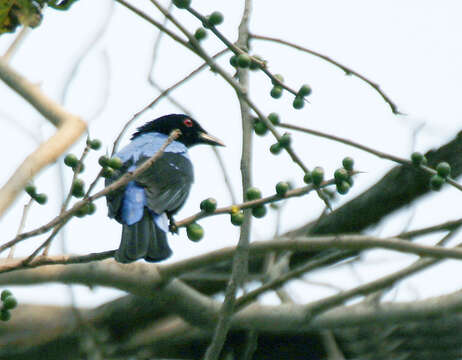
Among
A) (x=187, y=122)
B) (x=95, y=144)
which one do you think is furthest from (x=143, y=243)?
(x=187, y=122)

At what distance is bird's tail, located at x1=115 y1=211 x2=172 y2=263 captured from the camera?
3269 mm

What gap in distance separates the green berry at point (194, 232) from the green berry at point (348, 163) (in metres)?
0.59

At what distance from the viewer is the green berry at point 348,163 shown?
3.16 m

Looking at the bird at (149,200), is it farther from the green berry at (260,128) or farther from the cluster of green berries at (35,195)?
the green berry at (260,128)

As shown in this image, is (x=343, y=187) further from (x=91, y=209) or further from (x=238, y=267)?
(x=91, y=209)

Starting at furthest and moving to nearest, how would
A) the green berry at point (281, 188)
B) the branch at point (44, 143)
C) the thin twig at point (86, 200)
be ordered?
the branch at point (44, 143) → the green berry at point (281, 188) → the thin twig at point (86, 200)

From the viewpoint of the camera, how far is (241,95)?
318 centimetres

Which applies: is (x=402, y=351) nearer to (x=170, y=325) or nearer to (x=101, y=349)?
(x=170, y=325)

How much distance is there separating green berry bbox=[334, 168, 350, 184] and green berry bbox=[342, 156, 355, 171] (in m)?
0.17

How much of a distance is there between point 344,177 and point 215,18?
897 millimetres

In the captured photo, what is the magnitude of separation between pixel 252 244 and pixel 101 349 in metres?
1.82

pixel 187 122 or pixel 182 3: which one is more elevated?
pixel 187 122

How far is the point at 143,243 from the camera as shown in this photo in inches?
135

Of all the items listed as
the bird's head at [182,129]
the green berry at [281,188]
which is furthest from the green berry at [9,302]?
the bird's head at [182,129]
